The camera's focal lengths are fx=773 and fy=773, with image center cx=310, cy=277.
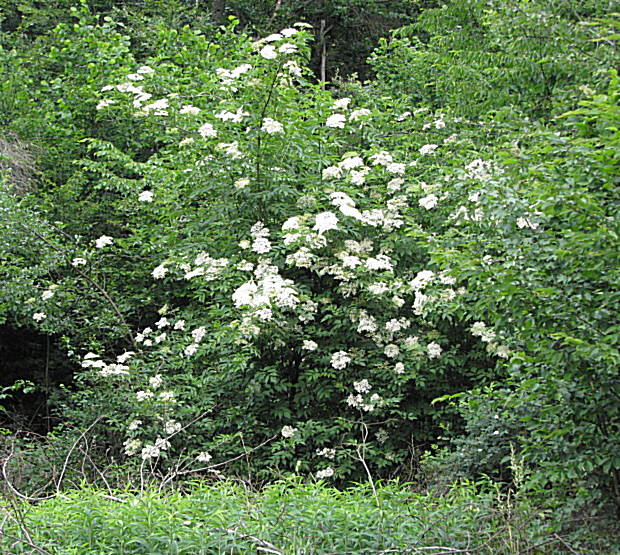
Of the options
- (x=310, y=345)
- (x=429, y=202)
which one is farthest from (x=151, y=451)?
(x=429, y=202)

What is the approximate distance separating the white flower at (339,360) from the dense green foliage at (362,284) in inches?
0.4

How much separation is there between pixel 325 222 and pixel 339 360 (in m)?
1.11

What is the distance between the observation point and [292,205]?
6.41 m

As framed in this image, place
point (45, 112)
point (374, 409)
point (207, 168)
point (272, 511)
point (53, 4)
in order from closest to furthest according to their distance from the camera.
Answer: point (272, 511), point (374, 409), point (207, 168), point (45, 112), point (53, 4)

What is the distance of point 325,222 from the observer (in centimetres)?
567

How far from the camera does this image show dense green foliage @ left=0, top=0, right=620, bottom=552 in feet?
12.3

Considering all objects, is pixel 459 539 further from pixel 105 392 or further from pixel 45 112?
pixel 45 112

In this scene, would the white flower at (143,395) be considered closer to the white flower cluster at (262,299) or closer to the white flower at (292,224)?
the white flower cluster at (262,299)

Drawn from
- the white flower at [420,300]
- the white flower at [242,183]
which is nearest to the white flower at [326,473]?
the white flower at [420,300]

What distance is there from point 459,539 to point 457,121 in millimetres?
4471

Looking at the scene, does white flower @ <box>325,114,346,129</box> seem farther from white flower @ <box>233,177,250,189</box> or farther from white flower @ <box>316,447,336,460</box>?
white flower @ <box>316,447,336,460</box>

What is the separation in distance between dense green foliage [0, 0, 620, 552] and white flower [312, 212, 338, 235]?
0.8 inches

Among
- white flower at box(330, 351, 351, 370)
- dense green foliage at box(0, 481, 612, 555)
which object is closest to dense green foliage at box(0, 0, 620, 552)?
white flower at box(330, 351, 351, 370)

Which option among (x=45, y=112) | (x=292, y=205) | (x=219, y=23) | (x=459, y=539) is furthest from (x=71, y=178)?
(x=459, y=539)
